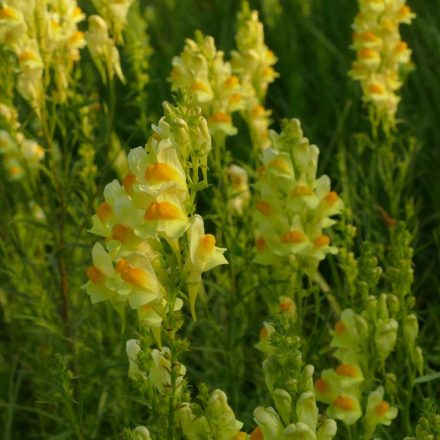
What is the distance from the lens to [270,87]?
5219 mm

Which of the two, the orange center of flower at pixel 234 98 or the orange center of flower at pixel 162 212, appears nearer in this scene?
the orange center of flower at pixel 162 212

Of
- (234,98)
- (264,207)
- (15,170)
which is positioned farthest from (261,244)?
(15,170)

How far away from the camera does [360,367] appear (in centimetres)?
256

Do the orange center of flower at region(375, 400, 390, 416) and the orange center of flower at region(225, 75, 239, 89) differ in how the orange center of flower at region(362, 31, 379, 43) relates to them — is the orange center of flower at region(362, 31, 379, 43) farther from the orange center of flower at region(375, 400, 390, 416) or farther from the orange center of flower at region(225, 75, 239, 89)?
the orange center of flower at region(375, 400, 390, 416)

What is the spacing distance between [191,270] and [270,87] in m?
3.35

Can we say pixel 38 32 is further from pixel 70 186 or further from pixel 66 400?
pixel 66 400

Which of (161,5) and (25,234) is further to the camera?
(161,5)

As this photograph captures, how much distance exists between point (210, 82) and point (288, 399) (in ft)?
4.95

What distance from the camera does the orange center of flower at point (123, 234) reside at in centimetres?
205

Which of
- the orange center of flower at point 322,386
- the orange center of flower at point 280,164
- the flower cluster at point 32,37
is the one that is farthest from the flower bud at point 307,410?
the flower cluster at point 32,37

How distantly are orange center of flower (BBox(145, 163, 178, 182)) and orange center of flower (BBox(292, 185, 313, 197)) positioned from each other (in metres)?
0.76

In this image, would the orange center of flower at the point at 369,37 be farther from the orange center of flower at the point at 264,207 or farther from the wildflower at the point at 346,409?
the wildflower at the point at 346,409

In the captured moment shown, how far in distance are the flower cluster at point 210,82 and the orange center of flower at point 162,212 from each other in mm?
1154

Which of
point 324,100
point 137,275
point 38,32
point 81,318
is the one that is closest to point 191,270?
point 137,275
